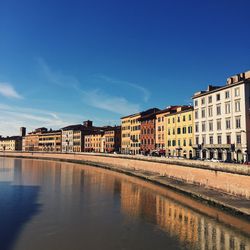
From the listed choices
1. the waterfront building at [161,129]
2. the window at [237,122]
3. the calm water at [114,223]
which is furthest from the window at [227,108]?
the waterfront building at [161,129]

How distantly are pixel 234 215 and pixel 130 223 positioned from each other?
9.65 meters

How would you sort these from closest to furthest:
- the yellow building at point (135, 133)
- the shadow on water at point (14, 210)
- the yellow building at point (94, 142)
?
the shadow on water at point (14, 210)
the yellow building at point (135, 133)
the yellow building at point (94, 142)

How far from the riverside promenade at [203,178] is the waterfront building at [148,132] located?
1853 centimetres

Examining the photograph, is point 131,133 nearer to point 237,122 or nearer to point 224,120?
point 224,120

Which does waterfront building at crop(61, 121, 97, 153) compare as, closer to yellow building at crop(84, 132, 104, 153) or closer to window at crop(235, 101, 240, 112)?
yellow building at crop(84, 132, 104, 153)

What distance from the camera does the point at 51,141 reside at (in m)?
183

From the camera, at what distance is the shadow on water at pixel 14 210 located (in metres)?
26.4

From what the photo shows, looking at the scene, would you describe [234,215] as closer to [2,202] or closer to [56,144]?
[2,202]

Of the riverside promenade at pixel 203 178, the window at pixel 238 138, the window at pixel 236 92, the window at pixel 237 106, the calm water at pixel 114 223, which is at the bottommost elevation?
the calm water at pixel 114 223


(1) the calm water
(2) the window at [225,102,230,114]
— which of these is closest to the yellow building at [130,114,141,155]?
(2) the window at [225,102,230,114]

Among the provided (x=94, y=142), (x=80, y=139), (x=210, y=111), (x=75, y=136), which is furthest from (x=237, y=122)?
(x=75, y=136)

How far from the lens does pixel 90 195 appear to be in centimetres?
4569

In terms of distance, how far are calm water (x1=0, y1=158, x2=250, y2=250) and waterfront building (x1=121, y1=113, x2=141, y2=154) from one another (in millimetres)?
64220

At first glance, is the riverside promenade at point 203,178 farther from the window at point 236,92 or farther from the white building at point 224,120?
the window at point 236,92
